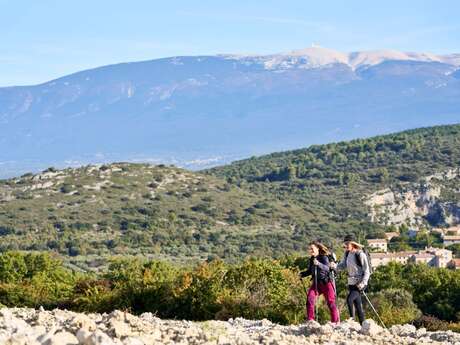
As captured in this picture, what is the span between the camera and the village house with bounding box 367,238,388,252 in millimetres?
70613

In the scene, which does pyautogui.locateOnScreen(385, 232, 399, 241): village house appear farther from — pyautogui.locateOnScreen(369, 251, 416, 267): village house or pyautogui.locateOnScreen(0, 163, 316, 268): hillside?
pyautogui.locateOnScreen(369, 251, 416, 267): village house

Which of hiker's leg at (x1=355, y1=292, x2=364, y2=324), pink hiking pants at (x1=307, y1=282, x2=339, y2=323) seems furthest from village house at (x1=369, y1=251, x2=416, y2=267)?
hiker's leg at (x1=355, y1=292, x2=364, y2=324)

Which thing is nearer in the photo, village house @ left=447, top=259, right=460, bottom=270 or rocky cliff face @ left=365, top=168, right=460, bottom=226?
village house @ left=447, top=259, right=460, bottom=270

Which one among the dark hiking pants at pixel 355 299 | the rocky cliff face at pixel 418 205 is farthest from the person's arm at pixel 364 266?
the rocky cliff face at pixel 418 205

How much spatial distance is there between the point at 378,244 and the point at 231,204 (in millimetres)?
20074

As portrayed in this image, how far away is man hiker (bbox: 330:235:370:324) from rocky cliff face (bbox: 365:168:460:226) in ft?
260

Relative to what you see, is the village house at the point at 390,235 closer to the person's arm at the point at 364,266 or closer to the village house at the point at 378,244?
the village house at the point at 378,244

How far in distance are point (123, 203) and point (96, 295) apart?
59343 millimetres

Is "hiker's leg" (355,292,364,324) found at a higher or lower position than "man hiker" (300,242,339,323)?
lower

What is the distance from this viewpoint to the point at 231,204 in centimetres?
8900

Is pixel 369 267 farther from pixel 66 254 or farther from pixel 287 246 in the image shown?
pixel 287 246

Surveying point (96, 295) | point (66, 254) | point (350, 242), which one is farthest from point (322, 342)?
point (66, 254)

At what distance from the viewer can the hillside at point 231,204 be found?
72.9 metres

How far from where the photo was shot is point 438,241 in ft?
261
